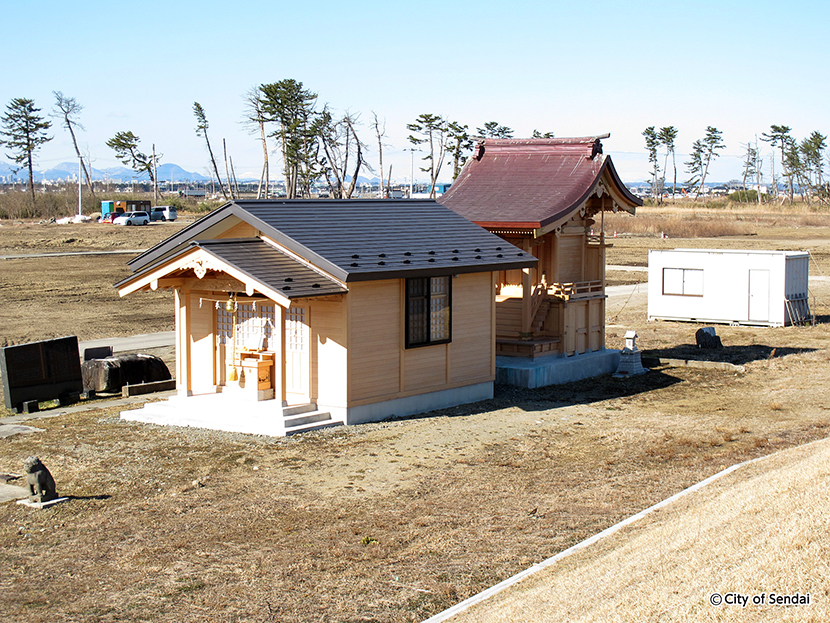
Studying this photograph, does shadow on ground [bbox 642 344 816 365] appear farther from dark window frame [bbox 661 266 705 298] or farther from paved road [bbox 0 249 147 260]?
paved road [bbox 0 249 147 260]

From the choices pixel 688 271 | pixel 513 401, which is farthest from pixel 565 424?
pixel 688 271

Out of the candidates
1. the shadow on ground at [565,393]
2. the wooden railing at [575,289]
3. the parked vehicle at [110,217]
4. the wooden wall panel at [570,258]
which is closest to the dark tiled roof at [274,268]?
the shadow on ground at [565,393]

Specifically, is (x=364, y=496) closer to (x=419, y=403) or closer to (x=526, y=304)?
(x=419, y=403)

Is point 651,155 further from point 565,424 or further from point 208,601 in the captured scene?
point 208,601

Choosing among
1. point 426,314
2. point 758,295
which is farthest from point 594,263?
point 758,295

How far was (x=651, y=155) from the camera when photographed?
449ft

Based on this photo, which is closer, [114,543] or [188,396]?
[114,543]

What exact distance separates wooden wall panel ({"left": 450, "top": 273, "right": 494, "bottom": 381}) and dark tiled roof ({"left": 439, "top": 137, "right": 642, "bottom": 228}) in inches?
91.0

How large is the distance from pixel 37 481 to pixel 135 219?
7161 centimetres

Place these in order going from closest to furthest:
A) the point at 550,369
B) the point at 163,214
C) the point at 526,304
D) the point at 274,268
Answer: the point at 274,268, the point at 550,369, the point at 526,304, the point at 163,214

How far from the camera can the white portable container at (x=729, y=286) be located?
93.7 ft

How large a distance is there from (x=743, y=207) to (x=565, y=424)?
104m

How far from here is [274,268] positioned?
14.8m

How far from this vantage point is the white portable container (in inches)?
1124
